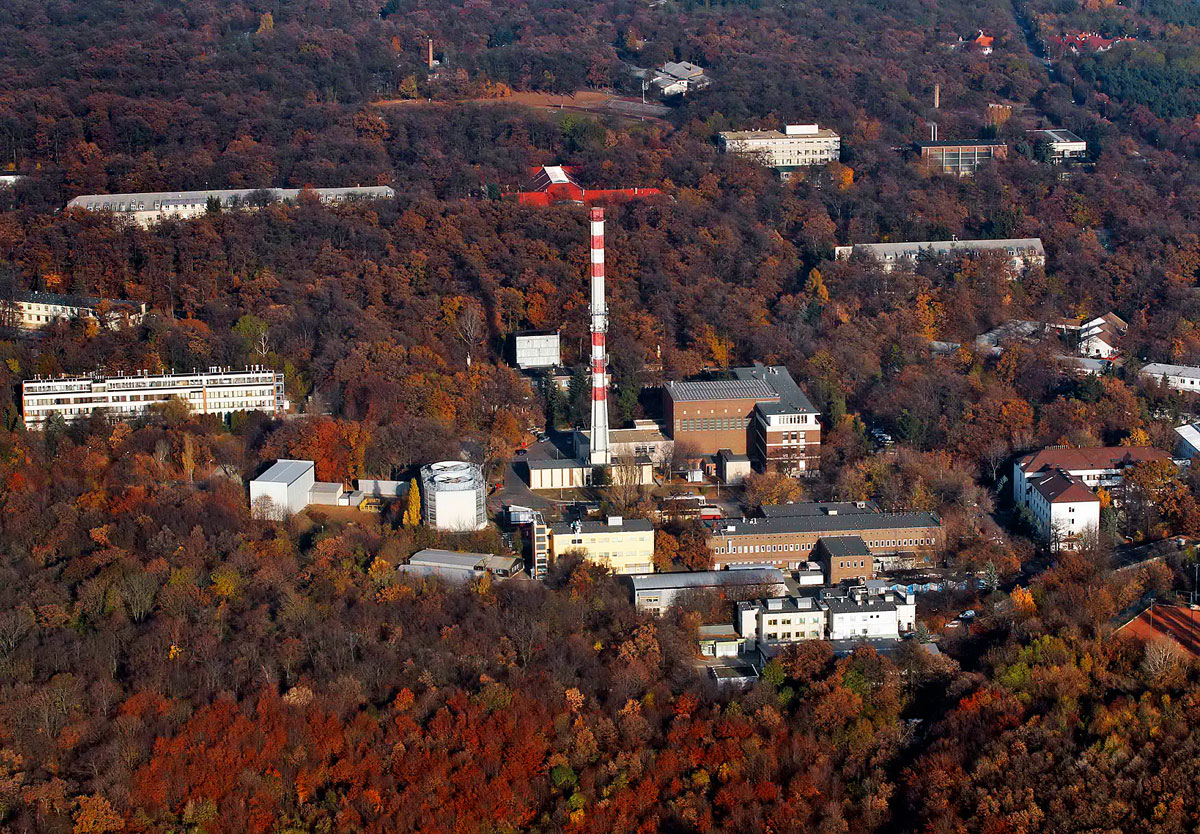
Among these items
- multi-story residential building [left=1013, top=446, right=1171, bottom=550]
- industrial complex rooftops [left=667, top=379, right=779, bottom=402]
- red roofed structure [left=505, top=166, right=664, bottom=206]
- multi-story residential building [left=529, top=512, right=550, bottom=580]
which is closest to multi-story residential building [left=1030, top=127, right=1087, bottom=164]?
red roofed structure [left=505, top=166, right=664, bottom=206]

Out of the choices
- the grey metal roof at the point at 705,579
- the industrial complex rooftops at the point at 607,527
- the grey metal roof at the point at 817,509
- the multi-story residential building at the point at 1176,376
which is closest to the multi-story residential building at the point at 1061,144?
the multi-story residential building at the point at 1176,376

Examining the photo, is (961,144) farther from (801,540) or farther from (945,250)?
(801,540)

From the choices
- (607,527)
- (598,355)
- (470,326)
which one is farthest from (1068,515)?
(470,326)

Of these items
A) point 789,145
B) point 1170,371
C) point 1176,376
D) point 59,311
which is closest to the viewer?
point 1176,376

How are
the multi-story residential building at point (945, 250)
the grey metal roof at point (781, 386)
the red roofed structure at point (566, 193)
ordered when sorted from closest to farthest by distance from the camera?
the grey metal roof at point (781, 386), the multi-story residential building at point (945, 250), the red roofed structure at point (566, 193)

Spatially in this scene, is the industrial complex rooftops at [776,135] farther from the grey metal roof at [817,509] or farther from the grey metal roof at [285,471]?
the grey metal roof at [285,471]

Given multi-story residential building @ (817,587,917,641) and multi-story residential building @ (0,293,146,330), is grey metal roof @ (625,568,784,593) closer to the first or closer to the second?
multi-story residential building @ (817,587,917,641)

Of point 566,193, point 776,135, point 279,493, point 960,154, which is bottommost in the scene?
point 279,493
